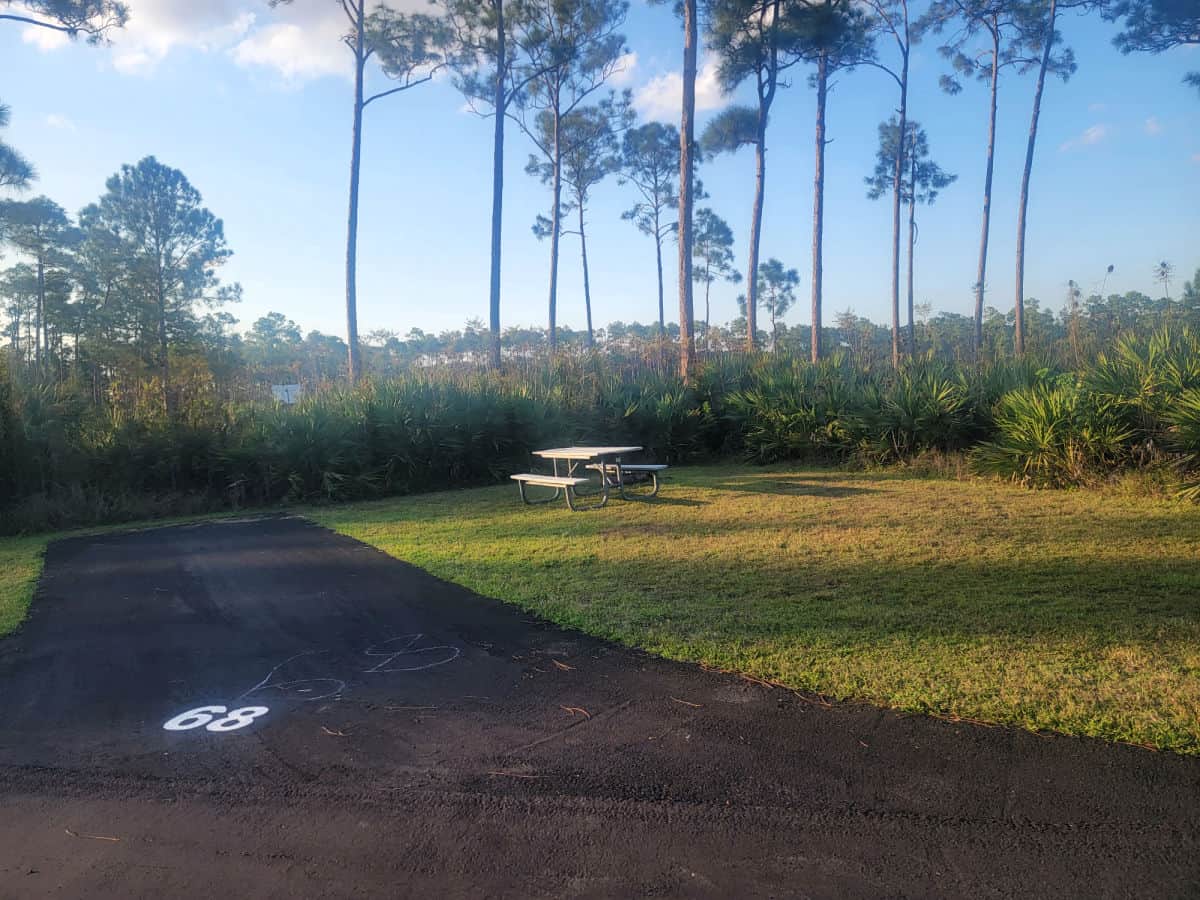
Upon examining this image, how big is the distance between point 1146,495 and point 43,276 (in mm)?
32005

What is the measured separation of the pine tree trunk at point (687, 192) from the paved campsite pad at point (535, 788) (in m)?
12.7

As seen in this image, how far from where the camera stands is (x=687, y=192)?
56.2ft

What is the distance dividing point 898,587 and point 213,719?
425 centimetres

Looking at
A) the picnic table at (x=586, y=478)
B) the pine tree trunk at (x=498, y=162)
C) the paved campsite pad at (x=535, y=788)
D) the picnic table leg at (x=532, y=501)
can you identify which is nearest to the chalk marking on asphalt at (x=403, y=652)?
the paved campsite pad at (x=535, y=788)

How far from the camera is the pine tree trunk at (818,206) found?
22.4 m

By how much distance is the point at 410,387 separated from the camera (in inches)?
537

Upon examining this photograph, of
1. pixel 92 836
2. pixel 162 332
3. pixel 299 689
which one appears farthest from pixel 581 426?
pixel 162 332

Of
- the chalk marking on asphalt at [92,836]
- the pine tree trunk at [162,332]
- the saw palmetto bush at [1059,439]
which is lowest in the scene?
the chalk marking on asphalt at [92,836]

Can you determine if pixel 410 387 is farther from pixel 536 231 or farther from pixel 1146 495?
pixel 536 231

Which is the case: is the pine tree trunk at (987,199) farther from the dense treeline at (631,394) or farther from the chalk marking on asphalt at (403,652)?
the chalk marking on asphalt at (403,652)

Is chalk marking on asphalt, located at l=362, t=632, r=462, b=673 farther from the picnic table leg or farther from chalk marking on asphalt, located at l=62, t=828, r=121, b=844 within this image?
the picnic table leg

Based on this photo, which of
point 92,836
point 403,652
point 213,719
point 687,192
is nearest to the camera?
point 92,836

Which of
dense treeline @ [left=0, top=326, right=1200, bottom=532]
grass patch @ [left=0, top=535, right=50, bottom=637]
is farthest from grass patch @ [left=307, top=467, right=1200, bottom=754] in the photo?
grass patch @ [left=0, top=535, right=50, bottom=637]

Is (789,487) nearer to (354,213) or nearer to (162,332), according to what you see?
(354,213)
